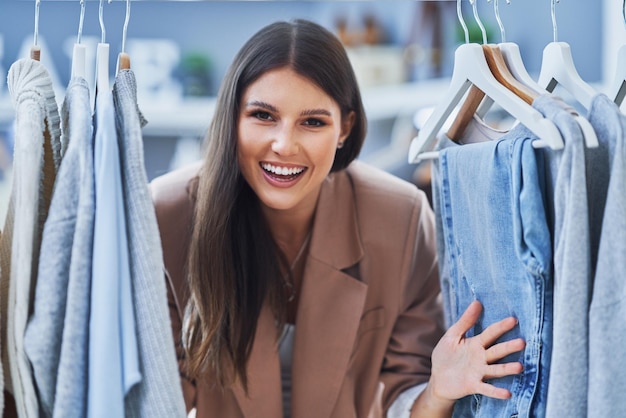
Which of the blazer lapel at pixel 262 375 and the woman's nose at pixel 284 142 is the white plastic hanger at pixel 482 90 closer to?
the woman's nose at pixel 284 142

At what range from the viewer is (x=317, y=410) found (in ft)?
5.01

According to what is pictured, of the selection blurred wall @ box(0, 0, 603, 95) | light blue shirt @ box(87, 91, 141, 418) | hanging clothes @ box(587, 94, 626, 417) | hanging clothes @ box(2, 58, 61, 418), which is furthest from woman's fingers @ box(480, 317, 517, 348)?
blurred wall @ box(0, 0, 603, 95)

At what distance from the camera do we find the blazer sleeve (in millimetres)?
1539

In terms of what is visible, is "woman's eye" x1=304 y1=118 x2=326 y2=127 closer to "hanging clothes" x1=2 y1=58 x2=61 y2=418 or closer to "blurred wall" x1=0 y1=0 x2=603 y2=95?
"hanging clothes" x1=2 y1=58 x2=61 y2=418

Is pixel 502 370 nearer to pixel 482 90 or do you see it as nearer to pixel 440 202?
pixel 440 202

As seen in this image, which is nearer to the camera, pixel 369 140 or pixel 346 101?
pixel 346 101

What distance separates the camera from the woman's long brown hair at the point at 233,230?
4.62 feet

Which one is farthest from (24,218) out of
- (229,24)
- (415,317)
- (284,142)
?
(229,24)

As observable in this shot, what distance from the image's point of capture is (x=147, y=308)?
36.5 inches

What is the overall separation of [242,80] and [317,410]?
67cm

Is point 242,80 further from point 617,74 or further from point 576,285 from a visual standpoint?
point 576,285

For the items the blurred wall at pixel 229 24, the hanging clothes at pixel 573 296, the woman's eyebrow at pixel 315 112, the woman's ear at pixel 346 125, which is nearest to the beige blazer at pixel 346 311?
the woman's ear at pixel 346 125

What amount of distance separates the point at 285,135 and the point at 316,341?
0.43 metres

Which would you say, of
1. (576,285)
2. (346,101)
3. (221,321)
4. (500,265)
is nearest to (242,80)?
(346,101)
